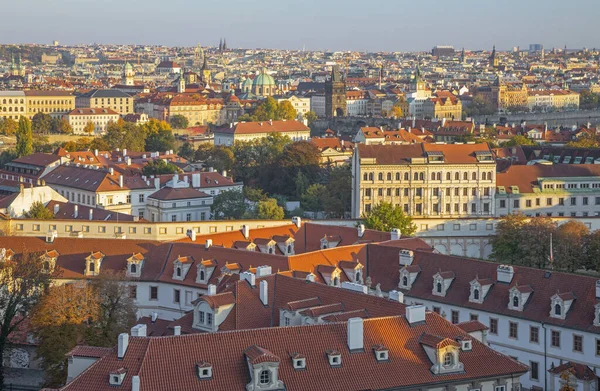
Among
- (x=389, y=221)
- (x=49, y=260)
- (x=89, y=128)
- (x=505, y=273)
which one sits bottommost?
(x=89, y=128)

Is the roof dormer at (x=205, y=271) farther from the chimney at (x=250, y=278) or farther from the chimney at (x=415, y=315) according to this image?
the chimney at (x=415, y=315)

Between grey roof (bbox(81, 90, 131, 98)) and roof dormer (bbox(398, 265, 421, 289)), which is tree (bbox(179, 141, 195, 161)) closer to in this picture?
grey roof (bbox(81, 90, 131, 98))

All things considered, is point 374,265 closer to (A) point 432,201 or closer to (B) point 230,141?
(A) point 432,201

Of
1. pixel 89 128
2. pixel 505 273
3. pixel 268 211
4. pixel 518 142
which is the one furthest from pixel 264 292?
pixel 89 128

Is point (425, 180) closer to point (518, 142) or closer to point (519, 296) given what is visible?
point (518, 142)

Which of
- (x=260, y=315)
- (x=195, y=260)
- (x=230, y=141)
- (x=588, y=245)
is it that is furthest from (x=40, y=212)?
(x=230, y=141)
